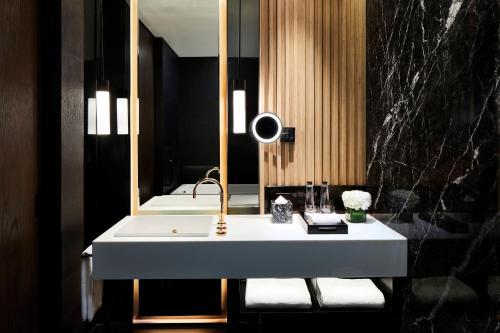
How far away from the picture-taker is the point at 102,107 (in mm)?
2605

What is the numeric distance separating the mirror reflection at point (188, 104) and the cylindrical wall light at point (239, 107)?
89mm

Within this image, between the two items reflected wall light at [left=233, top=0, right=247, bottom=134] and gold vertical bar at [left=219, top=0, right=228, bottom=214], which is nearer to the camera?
reflected wall light at [left=233, top=0, right=247, bottom=134]

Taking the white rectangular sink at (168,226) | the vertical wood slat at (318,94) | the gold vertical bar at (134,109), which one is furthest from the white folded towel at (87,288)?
the vertical wood slat at (318,94)

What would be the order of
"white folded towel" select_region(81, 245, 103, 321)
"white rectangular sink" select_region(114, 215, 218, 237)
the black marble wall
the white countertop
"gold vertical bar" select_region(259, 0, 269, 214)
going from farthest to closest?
"gold vertical bar" select_region(259, 0, 269, 214), "white folded towel" select_region(81, 245, 103, 321), "white rectangular sink" select_region(114, 215, 218, 237), the white countertop, the black marble wall

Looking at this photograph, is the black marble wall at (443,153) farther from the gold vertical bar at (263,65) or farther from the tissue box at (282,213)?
the gold vertical bar at (263,65)

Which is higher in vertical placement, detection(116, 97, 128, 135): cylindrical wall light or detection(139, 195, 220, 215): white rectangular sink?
detection(116, 97, 128, 135): cylindrical wall light

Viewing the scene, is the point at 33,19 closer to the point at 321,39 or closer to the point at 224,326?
the point at 321,39

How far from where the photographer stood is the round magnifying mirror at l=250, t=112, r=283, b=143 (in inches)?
113

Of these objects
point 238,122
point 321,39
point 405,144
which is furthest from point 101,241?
point 321,39

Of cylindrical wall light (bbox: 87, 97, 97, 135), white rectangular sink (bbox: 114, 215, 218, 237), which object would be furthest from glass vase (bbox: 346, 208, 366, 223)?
cylindrical wall light (bbox: 87, 97, 97, 135)

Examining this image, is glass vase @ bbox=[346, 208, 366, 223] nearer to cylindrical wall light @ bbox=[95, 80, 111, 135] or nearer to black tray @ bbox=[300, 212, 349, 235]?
black tray @ bbox=[300, 212, 349, 235]

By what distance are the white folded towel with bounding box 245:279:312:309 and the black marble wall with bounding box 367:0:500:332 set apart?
0.54 metres

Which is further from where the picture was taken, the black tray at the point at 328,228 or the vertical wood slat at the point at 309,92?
the vertical wood slat at the point at 309,92

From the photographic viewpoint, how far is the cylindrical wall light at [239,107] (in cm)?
276
